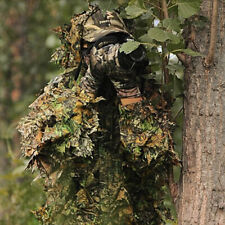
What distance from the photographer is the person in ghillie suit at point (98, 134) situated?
1.43 m

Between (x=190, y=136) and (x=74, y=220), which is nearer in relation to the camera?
(x=190, y=136)

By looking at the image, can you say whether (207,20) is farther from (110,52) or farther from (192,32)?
(110,52)

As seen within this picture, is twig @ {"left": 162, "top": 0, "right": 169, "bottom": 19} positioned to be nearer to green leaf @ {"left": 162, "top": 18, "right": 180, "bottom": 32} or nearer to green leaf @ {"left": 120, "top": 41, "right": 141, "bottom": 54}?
green leaf @ {"left": 162, "top": 18, "right": 180, "bottom": 32}

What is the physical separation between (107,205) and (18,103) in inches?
165

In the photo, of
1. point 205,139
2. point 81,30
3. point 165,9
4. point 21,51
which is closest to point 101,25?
point 81,30

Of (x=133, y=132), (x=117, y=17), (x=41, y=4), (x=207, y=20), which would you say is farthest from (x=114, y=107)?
(x=41, y=4)

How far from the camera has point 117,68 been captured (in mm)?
1409

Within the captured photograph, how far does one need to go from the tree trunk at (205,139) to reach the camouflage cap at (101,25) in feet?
0.75

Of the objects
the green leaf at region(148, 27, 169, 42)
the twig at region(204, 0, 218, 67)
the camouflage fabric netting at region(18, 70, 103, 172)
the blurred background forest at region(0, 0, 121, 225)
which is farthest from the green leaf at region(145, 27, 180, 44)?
the blurred background forest at region(0, 0, 121, 225)

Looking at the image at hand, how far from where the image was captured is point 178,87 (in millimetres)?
1583

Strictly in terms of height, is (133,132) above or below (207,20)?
below

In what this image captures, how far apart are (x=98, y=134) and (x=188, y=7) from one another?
47cm

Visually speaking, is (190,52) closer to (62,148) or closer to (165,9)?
(165,9)

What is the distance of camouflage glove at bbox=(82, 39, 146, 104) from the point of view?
140 cm
